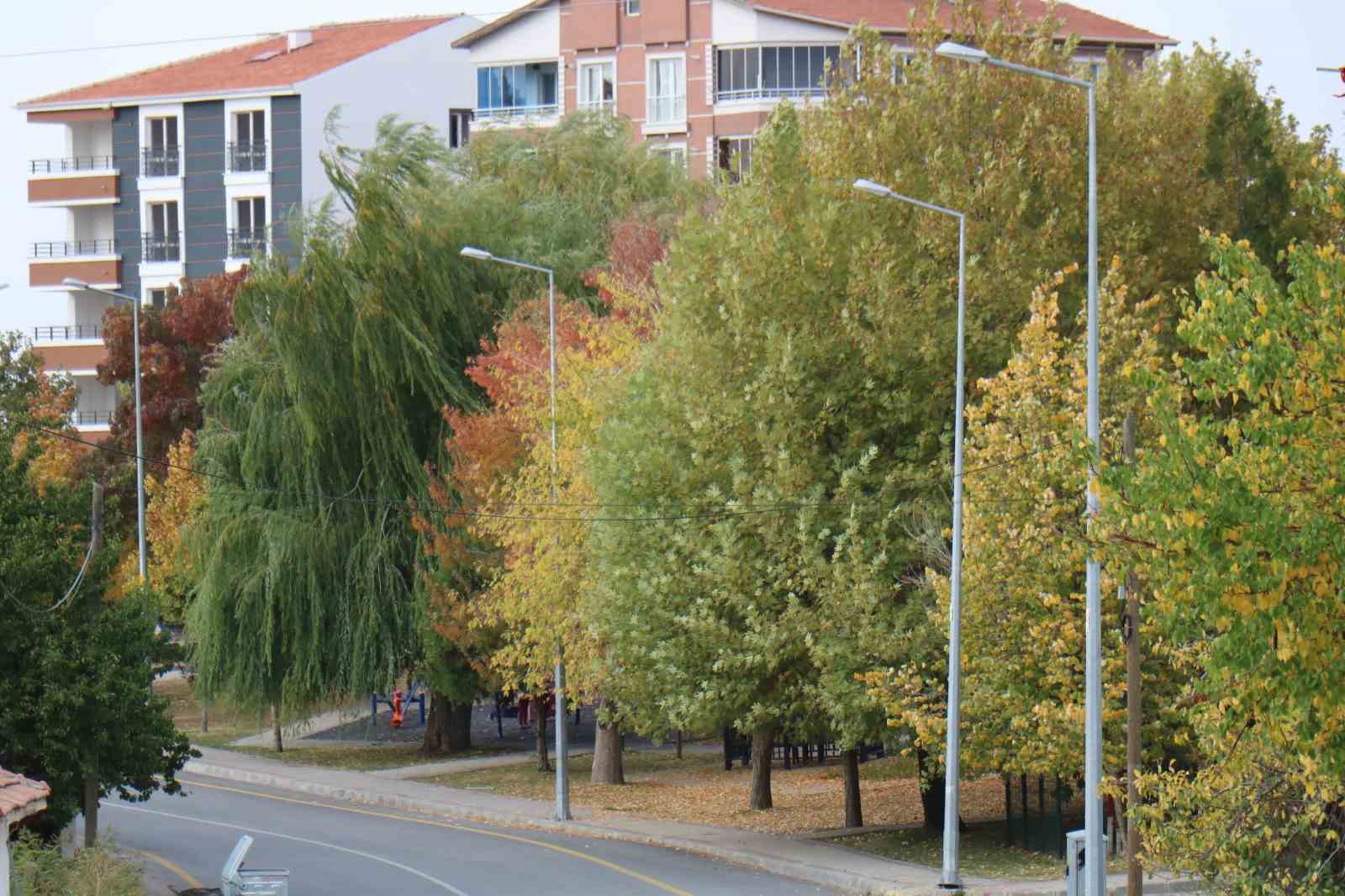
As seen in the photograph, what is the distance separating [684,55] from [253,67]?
1855cm

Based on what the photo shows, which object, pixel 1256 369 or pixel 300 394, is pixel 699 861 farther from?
pixel 1256 369

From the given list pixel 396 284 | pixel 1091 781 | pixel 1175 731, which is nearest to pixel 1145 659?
pixel 1175 731

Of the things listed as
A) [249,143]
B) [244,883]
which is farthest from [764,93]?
[244,883]

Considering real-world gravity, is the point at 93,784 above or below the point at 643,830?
above

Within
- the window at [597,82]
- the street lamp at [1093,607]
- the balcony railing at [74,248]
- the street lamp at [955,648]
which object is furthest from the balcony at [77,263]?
the street lamp at [1093,607]

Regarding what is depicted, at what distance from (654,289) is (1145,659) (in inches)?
629

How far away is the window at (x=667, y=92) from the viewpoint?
67.4m

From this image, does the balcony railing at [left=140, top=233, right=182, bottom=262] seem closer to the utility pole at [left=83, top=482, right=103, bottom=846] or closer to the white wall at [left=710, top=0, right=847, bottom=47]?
the white wall at [left=710, top=0, right=847, bottom=47]

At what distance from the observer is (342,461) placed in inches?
1556

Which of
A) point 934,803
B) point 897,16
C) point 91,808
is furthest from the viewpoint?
point 897,16

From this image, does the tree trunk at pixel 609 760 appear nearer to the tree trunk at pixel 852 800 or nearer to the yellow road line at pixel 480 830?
the yellow road line at pixel 480 830

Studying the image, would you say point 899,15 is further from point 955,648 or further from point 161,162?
point 955,648

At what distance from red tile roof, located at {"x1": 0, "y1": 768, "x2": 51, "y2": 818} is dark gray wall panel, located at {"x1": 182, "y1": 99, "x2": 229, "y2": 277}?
185 ft

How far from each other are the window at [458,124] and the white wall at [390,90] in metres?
0.32
